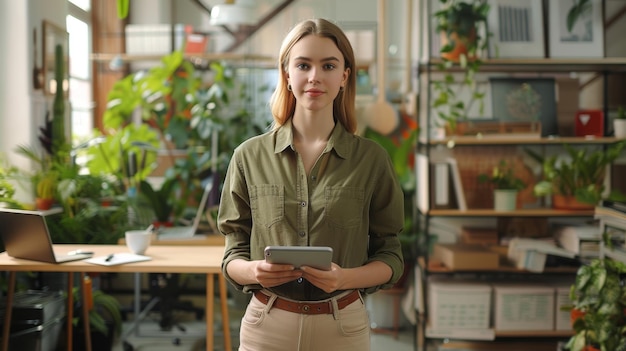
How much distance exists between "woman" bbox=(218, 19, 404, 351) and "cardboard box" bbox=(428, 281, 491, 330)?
8.17 feet

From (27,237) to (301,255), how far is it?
1832 mm

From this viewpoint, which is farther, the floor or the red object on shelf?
the floor

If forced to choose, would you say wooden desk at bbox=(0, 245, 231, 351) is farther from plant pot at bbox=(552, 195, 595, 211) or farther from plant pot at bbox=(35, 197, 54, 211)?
plant pot at bbox=(552, 195, 595, 211)

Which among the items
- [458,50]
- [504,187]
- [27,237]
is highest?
[458,50]

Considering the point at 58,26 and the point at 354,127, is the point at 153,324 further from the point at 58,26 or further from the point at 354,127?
the point at 354,127

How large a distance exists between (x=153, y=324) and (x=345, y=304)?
11.5 feet

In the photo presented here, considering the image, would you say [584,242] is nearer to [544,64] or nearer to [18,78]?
[544,64]

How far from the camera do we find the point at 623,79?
4.19 meters

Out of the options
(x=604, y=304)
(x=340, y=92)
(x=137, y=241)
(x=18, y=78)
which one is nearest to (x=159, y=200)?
(x=18, y=78)

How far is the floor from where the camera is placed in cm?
416

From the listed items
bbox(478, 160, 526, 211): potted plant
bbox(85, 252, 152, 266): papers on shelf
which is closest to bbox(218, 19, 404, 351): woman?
bbox(85, 252, 152, 266): papers on shelf

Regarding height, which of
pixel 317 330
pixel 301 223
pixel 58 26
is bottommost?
pixel 317 330

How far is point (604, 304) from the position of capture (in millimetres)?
2955

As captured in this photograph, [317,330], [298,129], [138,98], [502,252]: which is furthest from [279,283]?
[138,98]
